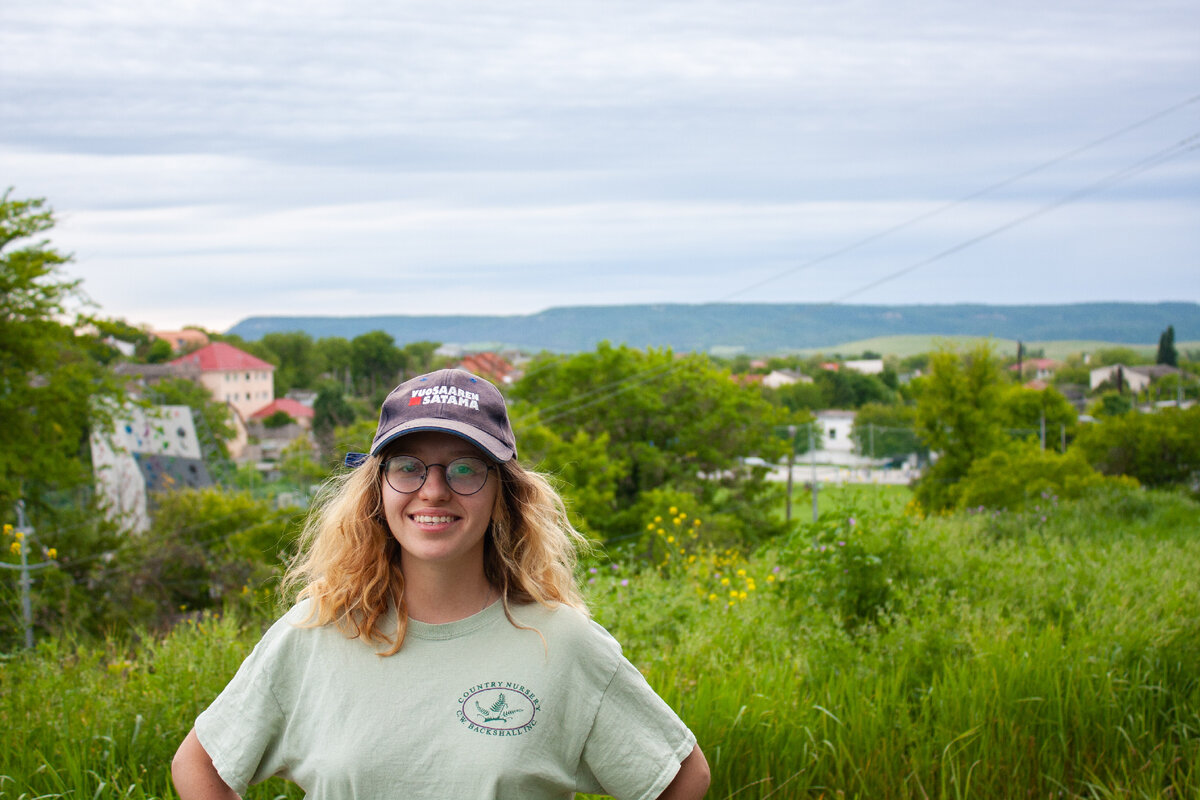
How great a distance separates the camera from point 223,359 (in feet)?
397

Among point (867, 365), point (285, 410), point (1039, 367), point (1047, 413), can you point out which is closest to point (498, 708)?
point (1047, 413)

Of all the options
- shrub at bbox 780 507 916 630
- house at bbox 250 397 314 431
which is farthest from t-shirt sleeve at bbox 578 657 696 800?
house at bbox 250 397 314 431

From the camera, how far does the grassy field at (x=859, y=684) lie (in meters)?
3.27

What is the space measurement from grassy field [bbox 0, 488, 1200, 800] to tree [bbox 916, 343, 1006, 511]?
33319 mm

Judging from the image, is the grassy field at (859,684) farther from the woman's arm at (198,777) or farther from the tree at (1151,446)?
the tree at (1151,446)

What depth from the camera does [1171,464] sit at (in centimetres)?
3891

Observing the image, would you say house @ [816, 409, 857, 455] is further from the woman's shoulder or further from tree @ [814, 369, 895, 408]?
the woman's shoulder

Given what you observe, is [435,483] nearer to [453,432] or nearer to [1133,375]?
[453,432]

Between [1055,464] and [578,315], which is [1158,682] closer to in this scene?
[1055,464]

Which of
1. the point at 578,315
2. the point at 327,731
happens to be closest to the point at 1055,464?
the point at 327,731

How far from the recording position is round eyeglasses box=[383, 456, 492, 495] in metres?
1.81

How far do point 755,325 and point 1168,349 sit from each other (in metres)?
48.9

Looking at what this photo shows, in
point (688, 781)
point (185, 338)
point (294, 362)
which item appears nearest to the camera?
point (688, 781)

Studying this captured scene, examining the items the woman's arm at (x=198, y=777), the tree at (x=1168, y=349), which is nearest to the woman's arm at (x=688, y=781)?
the woman's arm at (x=198, y=777)
